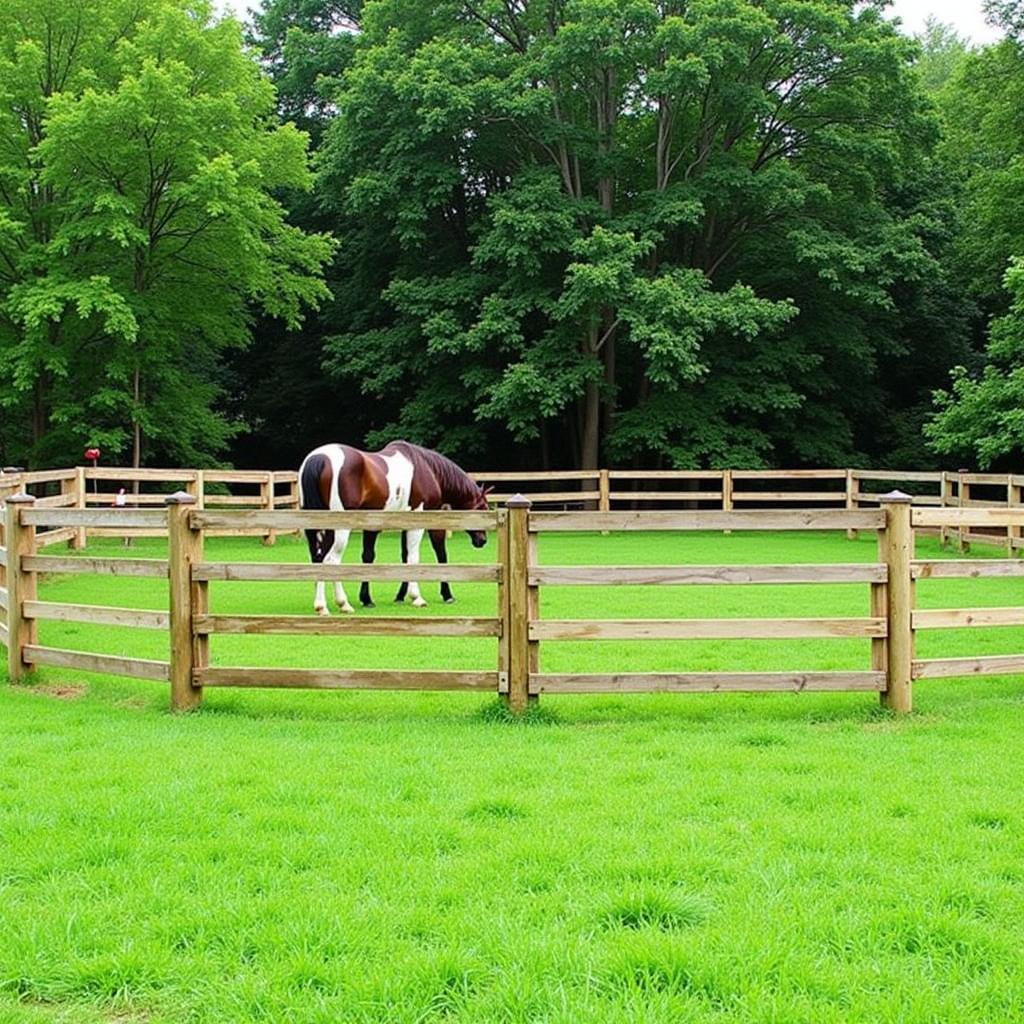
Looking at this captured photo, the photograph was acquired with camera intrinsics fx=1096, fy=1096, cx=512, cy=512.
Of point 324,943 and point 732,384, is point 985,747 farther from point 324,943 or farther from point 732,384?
point 732,384

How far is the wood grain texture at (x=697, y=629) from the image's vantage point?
6.23 meters

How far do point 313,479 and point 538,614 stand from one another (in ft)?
16.8

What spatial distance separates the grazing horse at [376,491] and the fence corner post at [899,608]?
5029 millimetres

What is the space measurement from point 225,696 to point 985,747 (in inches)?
180

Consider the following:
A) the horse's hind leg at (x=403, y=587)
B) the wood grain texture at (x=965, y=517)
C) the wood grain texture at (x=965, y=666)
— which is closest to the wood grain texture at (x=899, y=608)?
the wood grain texture at (x=965, y=666)

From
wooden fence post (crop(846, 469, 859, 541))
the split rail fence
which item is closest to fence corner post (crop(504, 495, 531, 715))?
the split rail fence

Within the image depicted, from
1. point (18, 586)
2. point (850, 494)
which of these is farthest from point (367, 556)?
point (850, 494)

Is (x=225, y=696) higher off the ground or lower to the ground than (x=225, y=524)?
lower

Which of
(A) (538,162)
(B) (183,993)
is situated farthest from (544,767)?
(A) (538,162)

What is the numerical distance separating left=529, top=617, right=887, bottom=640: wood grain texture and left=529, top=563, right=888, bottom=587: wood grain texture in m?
0.23

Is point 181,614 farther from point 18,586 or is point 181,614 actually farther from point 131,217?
point 131,217

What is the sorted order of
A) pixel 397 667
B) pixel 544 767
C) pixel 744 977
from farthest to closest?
pixel 397 667 < pixel 544 767 < pixel 744 977

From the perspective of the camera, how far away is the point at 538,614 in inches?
260

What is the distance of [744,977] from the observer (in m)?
2.95
